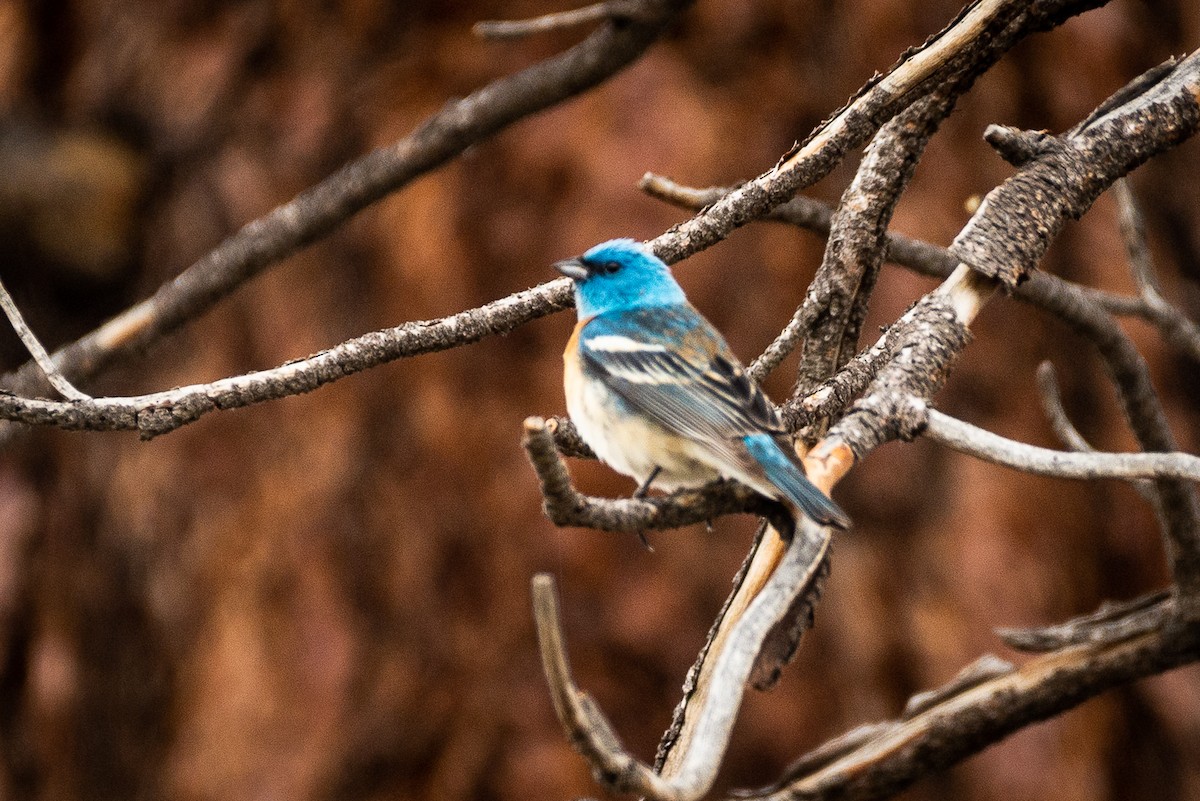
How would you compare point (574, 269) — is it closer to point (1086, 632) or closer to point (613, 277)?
point (613, 277)

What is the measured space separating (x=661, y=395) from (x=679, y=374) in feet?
0.34

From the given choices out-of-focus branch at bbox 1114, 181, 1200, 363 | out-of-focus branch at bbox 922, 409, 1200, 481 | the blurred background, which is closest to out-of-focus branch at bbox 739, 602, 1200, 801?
out-of-focus branch at bbox 922, 409, 1200, 481

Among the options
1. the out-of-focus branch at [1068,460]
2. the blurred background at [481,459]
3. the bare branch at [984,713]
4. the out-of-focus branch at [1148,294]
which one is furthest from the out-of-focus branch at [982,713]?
the blurred background at [481,459]

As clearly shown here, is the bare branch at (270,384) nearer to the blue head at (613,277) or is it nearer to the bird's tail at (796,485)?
the blue head at (613,277)

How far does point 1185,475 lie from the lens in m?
2.15

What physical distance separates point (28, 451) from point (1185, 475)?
5.91m

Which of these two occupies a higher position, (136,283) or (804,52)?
(136,283)

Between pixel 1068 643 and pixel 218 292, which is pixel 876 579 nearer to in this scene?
pixel 1068 643

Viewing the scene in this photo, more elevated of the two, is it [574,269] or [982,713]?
[574,269]

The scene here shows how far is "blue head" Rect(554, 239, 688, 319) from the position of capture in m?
3.06

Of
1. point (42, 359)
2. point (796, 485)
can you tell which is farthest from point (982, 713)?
point (42, 359)

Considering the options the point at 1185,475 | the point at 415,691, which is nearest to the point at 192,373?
the point at 415,691

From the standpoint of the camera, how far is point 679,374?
2.66 m

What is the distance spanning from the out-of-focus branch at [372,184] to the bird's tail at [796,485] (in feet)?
2.88
